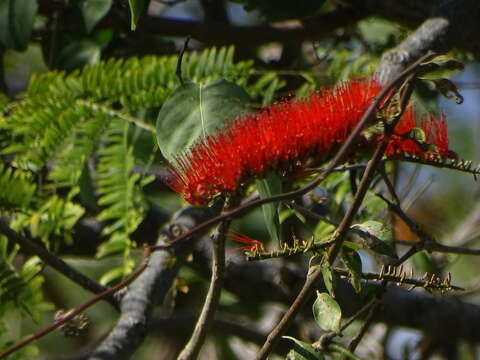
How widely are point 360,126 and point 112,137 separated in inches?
35.1

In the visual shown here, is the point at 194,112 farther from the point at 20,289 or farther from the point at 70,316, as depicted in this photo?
the point at 20,289

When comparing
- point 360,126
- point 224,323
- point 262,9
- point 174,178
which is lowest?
point 224,323

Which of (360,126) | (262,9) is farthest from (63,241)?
(360,126)

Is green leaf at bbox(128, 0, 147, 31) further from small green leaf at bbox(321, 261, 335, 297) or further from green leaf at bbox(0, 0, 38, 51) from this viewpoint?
green leaf at bbox(0, 0, 38, 51)

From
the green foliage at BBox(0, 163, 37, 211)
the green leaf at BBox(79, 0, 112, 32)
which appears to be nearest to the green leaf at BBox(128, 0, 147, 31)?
the green foliage at BBox(0, 163, 37, 211)

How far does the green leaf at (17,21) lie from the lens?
1800 mm

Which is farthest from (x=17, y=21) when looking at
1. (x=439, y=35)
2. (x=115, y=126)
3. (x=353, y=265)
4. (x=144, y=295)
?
(x=353, y=265)

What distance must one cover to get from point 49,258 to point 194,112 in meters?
0.40

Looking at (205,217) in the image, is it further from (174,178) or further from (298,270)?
(174,178)

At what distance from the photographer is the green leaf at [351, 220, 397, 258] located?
110 cm

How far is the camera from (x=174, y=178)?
43.6 inches

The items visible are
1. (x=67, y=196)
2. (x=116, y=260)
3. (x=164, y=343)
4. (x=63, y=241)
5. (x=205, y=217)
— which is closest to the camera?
(x=205, y=217)

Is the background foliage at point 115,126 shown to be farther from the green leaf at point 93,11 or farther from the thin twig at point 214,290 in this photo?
the thin twig at point 214,290

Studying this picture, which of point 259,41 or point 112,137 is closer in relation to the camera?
point 112,137
